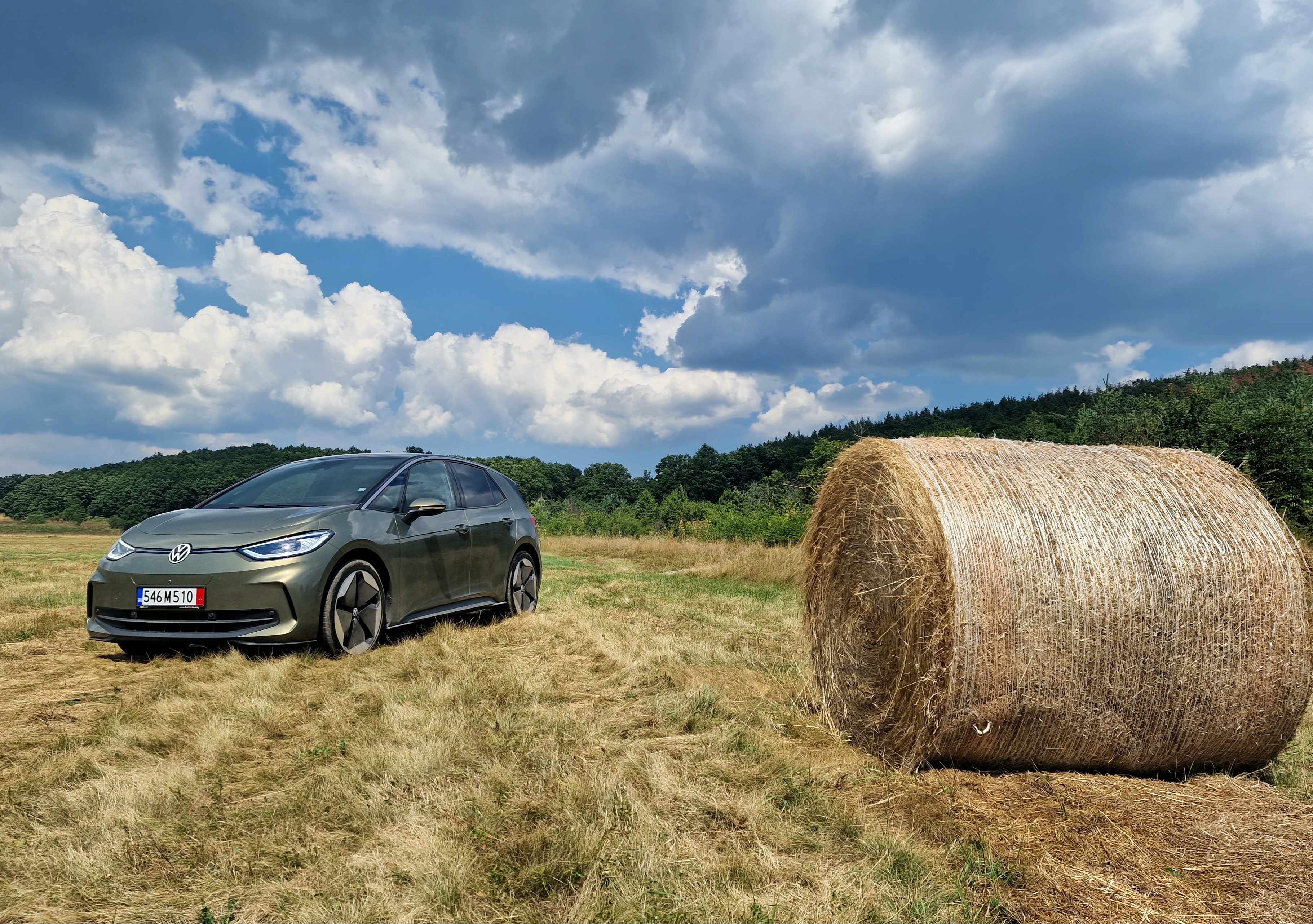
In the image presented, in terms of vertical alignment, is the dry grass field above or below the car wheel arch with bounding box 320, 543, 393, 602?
below

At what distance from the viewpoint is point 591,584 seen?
13.0 m

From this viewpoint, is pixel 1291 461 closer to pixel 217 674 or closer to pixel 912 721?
pixel 912 721

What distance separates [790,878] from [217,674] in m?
4.05

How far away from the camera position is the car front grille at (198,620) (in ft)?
17.5

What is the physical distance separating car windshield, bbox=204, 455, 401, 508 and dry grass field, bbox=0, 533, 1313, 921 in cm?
139

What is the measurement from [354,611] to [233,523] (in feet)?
3.62

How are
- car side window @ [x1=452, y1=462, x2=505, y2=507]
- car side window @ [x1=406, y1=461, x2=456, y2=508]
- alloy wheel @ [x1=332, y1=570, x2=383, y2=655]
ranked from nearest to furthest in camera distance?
alloy wheel @ [x1=332, y1=570, x2=383, y2=655], car side window @ [x1=406, y1=461, x2=456, y2=508], car side window @ [x1=452, y1=462, x2=505, y2=507]

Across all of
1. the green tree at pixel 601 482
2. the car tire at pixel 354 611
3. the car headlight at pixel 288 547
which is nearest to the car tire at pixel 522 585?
the car tire at pixel 354 611

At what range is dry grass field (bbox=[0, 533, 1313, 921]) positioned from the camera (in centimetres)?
239

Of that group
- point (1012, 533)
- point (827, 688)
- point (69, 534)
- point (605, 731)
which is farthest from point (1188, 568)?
point (69, 534)

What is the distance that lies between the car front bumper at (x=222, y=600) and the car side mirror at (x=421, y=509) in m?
0.99

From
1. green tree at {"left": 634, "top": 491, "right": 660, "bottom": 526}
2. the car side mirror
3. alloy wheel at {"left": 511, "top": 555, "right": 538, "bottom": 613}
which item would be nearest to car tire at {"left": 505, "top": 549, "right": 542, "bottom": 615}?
alloy wheel at {"left": 511, "top": 555, "right": 538, "bottom": 613}

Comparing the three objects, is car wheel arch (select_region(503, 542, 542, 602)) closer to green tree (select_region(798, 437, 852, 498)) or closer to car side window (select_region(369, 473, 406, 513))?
car side window (select_region(369, 473, 406, 513))

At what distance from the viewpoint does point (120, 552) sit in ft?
18.8
